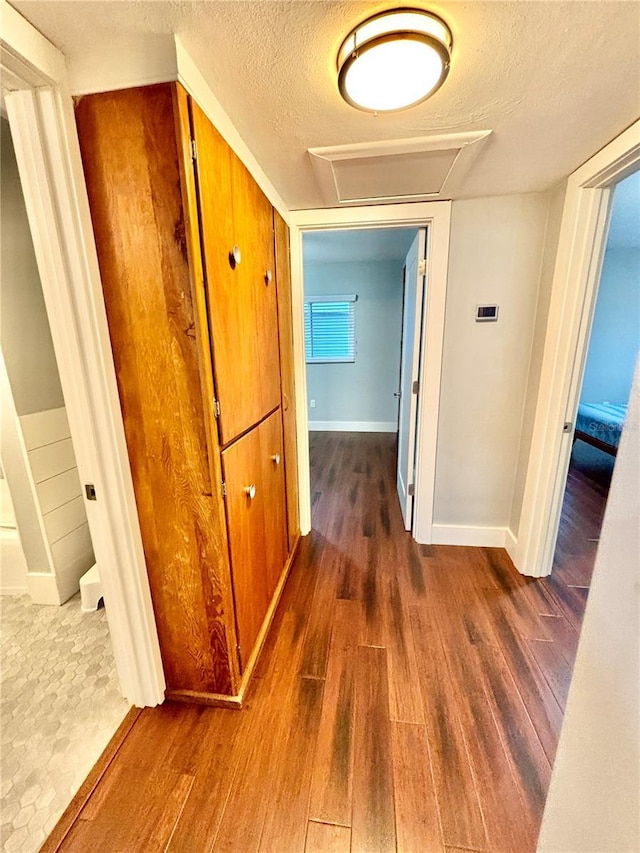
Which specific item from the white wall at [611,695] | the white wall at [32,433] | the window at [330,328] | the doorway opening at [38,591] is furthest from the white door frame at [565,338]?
the window at [330,328]

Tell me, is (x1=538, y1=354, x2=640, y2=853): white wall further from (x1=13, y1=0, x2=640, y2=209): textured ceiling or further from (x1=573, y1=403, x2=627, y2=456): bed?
(x1=573, y1=403, x2=627, y2=456): bed

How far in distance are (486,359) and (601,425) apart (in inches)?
89.8

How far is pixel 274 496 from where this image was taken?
173 cm

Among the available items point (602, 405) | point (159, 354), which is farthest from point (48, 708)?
point (602, 405)

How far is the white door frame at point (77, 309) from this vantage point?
2.73 feet

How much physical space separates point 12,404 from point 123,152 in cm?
128

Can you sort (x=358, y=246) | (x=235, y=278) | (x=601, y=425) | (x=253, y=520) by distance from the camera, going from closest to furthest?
1. (x=235, y=278)
2. (x=253, y=520)
3. (x=601, y=425)
4. (x=358, y=246)

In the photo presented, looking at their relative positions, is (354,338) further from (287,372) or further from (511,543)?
(511,543)

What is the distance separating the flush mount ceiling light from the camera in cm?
78

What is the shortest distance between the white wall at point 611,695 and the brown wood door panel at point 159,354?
3.25 ft

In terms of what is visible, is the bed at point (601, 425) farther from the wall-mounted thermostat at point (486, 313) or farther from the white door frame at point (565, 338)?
the wall-mounted thermostat at point (486, 313)

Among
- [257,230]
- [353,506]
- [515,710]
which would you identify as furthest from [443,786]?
[257,230]

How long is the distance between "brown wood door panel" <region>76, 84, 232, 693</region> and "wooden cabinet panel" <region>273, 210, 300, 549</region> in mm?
891

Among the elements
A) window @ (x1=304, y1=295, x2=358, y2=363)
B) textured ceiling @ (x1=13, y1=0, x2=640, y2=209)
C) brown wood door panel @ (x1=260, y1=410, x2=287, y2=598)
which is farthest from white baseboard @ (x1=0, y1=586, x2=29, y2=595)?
window @ (x1=304, y1=295, x2=358, y2=363)
